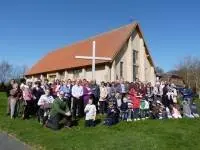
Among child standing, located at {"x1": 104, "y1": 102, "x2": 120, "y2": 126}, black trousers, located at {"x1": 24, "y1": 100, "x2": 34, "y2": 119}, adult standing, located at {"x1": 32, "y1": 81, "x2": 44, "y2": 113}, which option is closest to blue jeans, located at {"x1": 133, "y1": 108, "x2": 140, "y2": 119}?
child standing, located at {"x1": 104, "y1": 102, "x2": 120, "y2": 126}

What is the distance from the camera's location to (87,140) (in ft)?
43.0

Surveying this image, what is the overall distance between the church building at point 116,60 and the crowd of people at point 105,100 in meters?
13.7

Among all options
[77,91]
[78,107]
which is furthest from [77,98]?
[78,107]

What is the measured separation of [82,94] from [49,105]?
6.45 feet

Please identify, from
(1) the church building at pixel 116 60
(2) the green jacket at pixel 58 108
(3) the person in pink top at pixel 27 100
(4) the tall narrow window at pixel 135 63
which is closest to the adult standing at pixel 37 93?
(3) the person in pink top at pixel 27 100

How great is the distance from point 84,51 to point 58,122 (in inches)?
1058

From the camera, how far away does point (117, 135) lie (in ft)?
45.6

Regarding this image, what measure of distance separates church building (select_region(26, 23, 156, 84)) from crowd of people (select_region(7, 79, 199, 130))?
45.1 feet

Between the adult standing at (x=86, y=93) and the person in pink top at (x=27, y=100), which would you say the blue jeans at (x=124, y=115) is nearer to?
the adult standing at (x=86, y=93)

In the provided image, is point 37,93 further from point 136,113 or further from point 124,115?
point 136,113

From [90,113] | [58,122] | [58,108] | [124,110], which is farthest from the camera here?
[124,110]

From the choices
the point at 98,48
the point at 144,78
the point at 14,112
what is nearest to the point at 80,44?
the point at 98,48

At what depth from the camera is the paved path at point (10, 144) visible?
12.0m

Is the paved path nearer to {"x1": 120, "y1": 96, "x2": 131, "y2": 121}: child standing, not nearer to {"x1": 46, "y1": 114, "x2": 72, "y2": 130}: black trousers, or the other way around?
{"x1": 46, "y1": 114, "x2": 72, "y2": 130}: black trousers
